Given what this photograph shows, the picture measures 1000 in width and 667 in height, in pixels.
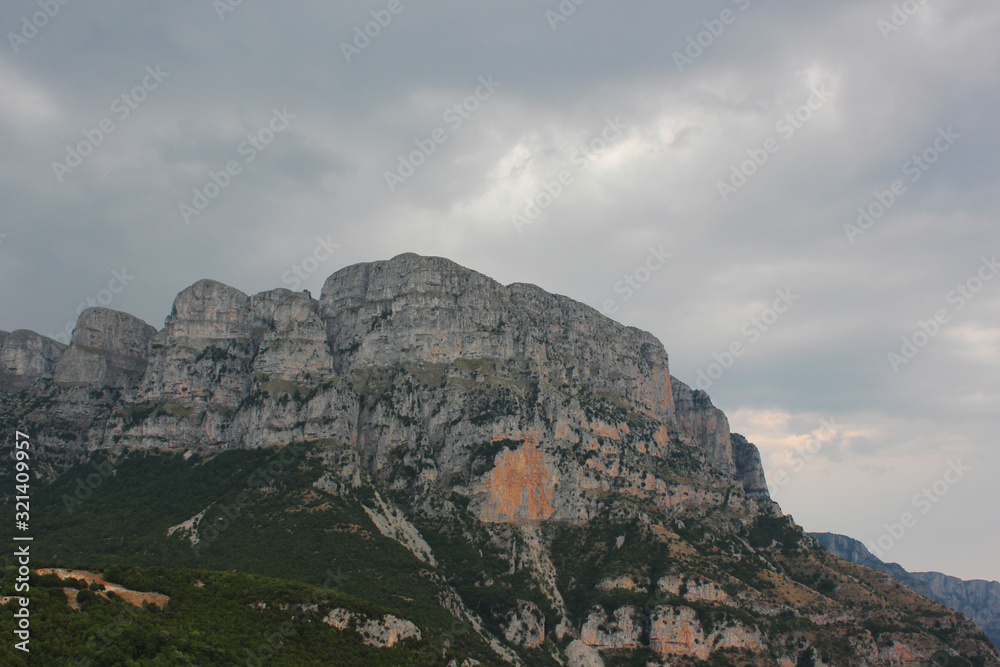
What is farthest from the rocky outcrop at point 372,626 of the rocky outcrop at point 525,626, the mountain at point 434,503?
the rocky outcrop at point 525,626

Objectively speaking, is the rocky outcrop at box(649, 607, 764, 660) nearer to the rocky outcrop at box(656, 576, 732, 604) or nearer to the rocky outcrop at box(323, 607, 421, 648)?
the rocky outcrop at box(656, 576, 732, 604)

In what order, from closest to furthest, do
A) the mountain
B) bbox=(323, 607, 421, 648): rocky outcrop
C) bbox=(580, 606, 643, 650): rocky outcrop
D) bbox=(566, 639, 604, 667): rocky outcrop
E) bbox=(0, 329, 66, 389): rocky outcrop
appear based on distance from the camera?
1. bbox=(323, 607, 421, 648): rocky outcrop
2. bbox=(566, 639, 604, 667): rocky outcrop
3. the mountain
4. bbox=(580, 606, 643, 650): rocky outcrop
5. bbox=(0, 329, 66, 389): rocky outcrop

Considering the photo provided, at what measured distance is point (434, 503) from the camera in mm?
163375

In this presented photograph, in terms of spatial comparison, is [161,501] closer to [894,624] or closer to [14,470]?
[14,470]

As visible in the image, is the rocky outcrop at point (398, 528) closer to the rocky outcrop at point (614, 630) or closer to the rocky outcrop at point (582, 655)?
the rocky outcrop at point (582, 655)

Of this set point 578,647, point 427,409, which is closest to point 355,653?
point 578,647

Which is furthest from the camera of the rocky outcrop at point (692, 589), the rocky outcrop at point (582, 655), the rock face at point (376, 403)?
the rock face at point (376, 403)

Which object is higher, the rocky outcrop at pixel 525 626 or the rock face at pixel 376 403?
the rock face at pixel 376 403

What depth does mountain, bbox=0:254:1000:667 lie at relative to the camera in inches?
5408

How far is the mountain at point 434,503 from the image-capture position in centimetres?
13738

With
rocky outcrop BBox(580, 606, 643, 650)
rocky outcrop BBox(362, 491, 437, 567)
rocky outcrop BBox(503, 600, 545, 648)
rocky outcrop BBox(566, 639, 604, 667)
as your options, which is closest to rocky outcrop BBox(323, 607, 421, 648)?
rocky outcrop BBox(503, 600, 545, 648)

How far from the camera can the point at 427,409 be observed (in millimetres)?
183000

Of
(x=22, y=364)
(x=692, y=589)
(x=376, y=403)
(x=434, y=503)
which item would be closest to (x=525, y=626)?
(x=692, y=589)

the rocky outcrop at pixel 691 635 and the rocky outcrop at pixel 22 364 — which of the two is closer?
the rocky outcrop at pixel 691 635
